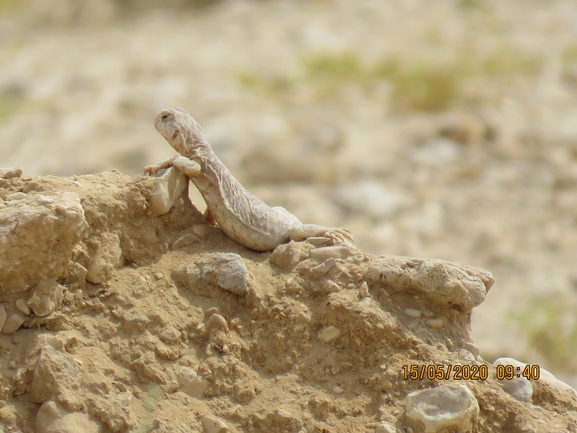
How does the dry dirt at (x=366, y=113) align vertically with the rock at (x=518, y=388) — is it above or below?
above

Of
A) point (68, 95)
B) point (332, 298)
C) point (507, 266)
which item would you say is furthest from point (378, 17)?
point (332, 298)

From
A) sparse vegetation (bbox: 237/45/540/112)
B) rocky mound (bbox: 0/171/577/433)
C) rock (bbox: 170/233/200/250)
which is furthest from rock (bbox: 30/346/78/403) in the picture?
sparse vegetation (bbox: 237/45/540/112)

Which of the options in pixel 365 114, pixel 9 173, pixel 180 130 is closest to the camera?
pixel 9 173

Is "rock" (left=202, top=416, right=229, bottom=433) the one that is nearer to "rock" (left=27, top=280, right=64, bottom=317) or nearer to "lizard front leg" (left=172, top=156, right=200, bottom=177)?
"rock" (left=27, top=280, right=64, bottom=317)

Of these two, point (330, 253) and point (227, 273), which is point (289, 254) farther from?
point (227, 273)

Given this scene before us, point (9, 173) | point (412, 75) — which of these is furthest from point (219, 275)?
point (412, 75)

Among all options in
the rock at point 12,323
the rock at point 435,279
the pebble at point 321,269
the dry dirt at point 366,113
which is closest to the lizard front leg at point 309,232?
the pebble at point 321,269

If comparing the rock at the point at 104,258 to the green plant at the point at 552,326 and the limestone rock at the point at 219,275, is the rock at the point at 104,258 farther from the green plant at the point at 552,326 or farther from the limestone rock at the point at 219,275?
the green plant at the point at 552,326
